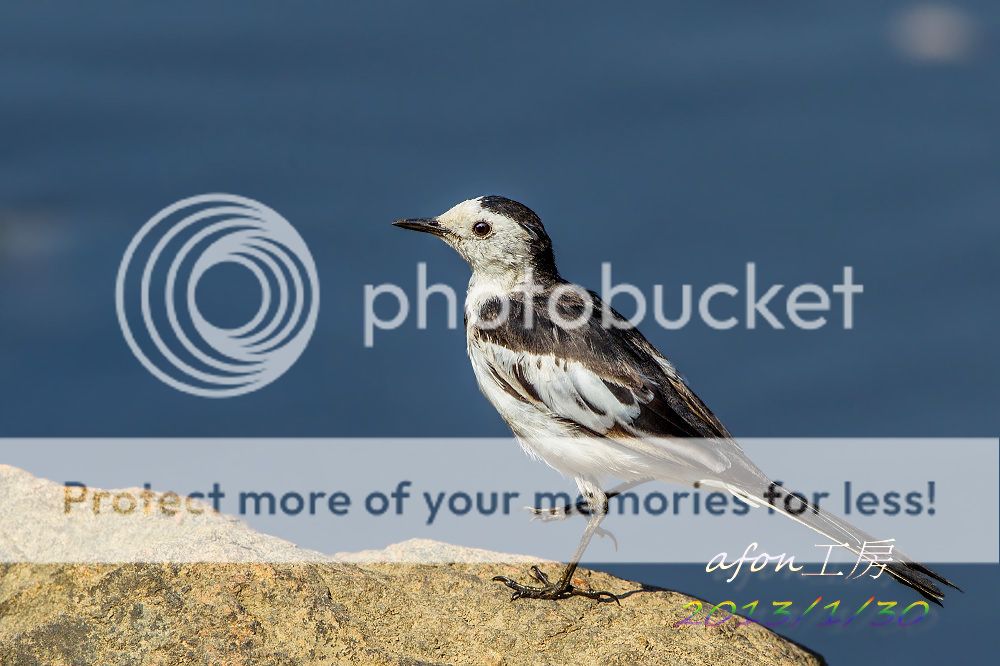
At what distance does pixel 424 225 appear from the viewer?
9430 mm

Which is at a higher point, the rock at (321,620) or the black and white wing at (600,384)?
the black and white wing at (600,384)

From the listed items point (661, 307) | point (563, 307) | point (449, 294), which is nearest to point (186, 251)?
point (449, 294)

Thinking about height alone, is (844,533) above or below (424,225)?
below

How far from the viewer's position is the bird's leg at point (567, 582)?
27.2 ft

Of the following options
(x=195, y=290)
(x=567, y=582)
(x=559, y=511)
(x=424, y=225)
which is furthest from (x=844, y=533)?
(x=195, y=290)

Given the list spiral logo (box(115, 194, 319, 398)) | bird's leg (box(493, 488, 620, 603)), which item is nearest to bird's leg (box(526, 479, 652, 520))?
bird's leg (box(493, 488, 620, 603))

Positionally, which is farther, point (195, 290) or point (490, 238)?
point (195, 290)

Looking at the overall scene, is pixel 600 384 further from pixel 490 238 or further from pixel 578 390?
pixel 490 238

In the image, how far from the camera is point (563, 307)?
9109 mm

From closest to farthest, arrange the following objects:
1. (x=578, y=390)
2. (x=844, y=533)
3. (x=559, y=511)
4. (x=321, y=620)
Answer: (x=321, y=620) → (x=844, y=533) → (x=578, y=390) → (x=559, y=511)

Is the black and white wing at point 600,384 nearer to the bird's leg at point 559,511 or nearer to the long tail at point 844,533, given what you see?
the long tail at point 844,533

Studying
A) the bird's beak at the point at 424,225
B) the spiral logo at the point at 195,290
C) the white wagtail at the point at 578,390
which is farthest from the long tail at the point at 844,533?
the spiral logo at the point at 195,290

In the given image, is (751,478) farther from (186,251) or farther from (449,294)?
(186,251)

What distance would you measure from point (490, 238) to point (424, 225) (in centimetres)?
49
